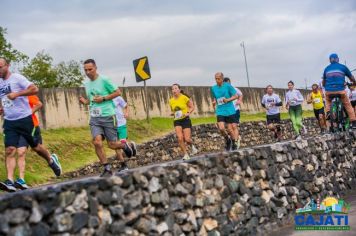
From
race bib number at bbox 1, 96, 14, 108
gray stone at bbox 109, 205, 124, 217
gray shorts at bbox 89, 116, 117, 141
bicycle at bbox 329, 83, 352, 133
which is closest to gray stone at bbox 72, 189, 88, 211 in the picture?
gray stone at bbox 109, 205, 124, 217

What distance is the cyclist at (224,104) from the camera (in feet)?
47.8

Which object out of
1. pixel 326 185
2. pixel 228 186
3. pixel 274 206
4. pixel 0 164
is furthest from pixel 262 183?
pixel 0 164

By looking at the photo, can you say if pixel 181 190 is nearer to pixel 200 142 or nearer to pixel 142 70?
pixel 142 70

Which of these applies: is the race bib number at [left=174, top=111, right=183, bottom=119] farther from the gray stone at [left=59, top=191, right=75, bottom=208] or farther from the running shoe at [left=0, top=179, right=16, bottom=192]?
the gray stone at [left=59, top=191, right=75, bottom=208]

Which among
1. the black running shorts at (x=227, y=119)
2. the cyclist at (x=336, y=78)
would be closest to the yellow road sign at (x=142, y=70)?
the black running shorts at (x=227, y=119)

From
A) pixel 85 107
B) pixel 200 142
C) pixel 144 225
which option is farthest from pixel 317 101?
pixel 144 225

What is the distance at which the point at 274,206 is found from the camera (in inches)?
387

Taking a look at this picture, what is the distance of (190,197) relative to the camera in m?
7.72

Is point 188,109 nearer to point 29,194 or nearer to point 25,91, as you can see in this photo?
point 25,91

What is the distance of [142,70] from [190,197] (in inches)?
652

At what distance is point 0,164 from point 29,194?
40.1 ft

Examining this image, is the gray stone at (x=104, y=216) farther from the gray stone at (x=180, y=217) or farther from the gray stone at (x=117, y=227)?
the gray stone at (x=180, y=217)

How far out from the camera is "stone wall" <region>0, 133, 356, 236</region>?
565cm

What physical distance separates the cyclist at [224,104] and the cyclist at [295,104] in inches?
195
